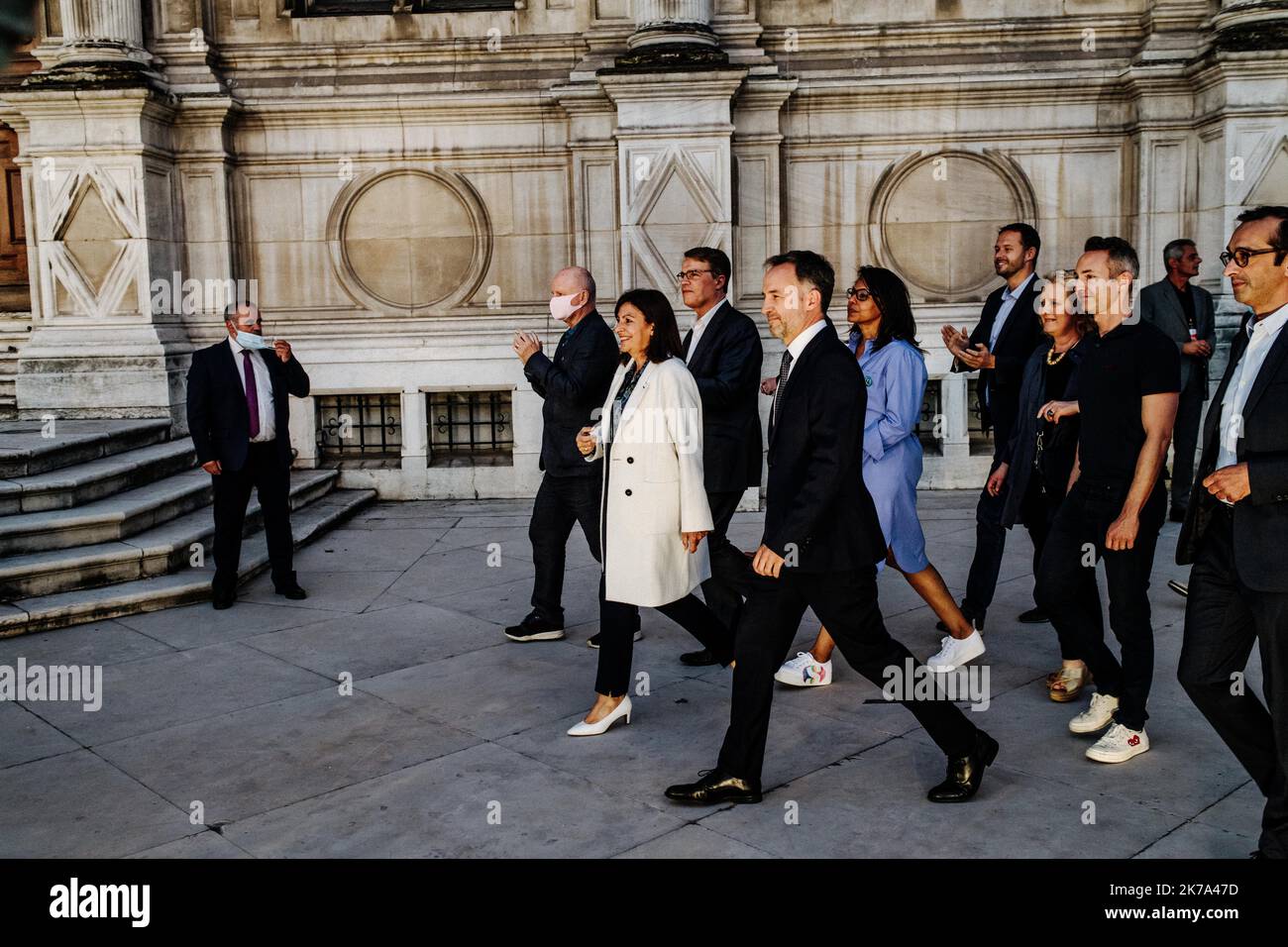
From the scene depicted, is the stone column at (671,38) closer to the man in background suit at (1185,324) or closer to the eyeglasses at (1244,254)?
the man in background suit at (1185,324)

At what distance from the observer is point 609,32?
1150 cm

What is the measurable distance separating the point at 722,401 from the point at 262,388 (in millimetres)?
3370

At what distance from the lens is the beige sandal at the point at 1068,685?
6078mm

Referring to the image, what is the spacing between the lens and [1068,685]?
6094 mm

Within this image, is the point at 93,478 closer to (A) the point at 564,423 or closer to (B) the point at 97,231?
(B) the point at 97,231

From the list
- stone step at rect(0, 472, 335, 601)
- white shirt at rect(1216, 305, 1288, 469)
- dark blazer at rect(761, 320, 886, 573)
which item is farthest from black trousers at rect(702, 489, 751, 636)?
stone step at rect(0, 472, 335, 601)

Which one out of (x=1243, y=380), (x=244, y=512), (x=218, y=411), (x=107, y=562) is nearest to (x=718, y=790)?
(x=1243, y=380)

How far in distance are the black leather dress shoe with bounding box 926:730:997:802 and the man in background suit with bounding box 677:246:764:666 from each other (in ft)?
6.09

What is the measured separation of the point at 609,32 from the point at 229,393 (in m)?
5.41

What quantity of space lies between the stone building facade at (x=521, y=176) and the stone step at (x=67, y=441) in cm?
39

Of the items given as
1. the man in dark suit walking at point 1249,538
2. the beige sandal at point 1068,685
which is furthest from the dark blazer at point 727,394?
the man in dark suit walking at point 1249,538

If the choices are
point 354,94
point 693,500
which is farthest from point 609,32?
point 693,500
